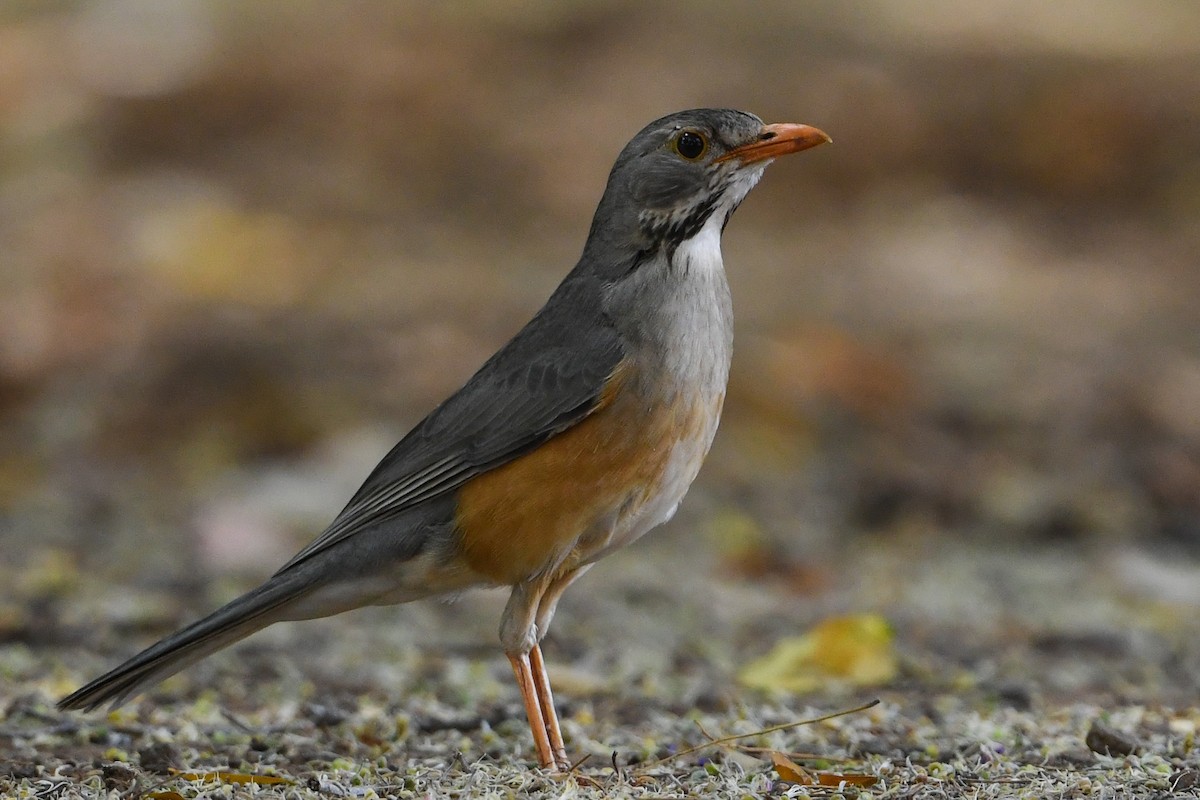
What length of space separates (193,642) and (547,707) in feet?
4.20

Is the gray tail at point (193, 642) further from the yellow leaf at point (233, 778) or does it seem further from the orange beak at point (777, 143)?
the orange beak at point (777, 143)

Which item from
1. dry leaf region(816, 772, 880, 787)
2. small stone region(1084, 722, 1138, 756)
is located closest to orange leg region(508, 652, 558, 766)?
dry leaf region(816, 772, 880, 787)

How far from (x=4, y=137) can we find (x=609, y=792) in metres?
12.8

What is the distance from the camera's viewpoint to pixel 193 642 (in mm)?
5395

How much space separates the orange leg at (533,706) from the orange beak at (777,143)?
1.95 metres

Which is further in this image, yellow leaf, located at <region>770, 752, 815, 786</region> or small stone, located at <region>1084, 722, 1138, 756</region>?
small stone, located at <region>1084, 722, 1138, 756</region>

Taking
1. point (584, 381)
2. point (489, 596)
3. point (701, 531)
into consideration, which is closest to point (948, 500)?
point (701, 531)

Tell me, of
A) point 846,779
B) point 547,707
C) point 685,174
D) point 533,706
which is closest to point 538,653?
point 547,707

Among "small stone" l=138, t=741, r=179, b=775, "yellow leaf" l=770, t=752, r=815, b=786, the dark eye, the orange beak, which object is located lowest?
"yellow leaf" l=770, t=752, r=815, b=786

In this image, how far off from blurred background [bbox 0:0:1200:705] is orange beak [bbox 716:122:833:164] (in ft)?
9.69

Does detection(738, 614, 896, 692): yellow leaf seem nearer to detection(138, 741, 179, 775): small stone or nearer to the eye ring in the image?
the eye ring

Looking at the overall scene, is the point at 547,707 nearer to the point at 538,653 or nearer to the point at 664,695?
the point at 538,653

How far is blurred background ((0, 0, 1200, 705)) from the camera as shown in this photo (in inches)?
360

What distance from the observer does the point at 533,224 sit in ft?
47.8
